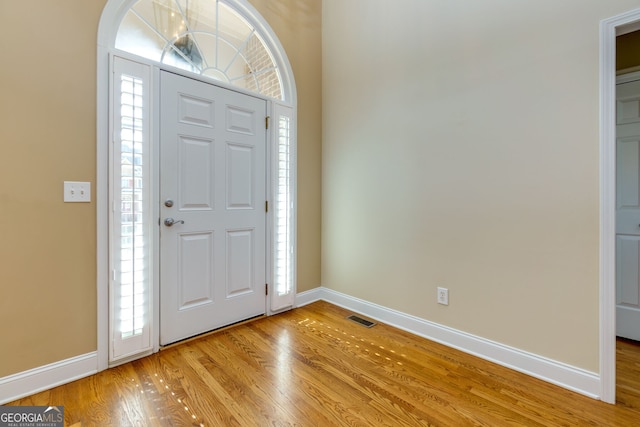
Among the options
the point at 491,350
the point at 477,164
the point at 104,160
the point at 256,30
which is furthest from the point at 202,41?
the point at 491,350

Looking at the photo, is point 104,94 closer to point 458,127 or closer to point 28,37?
point 28,37

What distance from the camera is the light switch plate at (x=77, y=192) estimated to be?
171 cm

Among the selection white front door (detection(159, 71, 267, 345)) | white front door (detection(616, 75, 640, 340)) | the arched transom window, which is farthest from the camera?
white front door (detection(616, 75, 640, 340))

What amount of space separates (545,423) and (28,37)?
3366mm

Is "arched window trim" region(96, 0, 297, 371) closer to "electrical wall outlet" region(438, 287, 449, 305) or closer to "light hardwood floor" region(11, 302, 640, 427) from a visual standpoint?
"light hardwood floor" region(11, 302, 640, 427)

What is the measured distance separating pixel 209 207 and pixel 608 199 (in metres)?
2.56

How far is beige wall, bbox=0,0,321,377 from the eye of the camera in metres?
1.55

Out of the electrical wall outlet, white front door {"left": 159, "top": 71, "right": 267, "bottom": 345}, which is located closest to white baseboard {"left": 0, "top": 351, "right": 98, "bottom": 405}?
white front door {"left": 159, "top": 71, "right": 267, "bottom": 345}

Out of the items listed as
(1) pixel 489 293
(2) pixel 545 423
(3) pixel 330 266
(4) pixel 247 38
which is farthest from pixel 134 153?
(2) pixel 545 423

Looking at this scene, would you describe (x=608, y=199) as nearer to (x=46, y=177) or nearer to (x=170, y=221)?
(x=170, y=221)

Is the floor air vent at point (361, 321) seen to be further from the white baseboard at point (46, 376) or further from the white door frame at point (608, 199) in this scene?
the white baseboard at point (46, 376)

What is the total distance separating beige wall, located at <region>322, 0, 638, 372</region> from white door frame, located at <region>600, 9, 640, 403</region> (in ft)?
0.12

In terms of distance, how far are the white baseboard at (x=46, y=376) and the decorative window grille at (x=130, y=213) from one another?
0.45ft

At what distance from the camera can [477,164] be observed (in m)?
2.03
